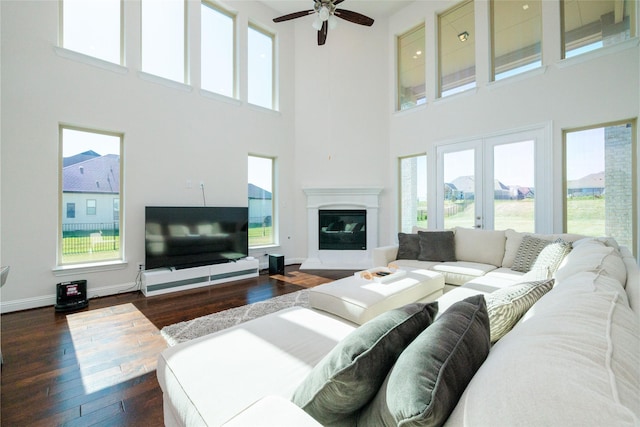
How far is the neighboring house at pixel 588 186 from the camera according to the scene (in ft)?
11.8

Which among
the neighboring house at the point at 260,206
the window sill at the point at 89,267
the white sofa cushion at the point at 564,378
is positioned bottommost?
the window sill at the point at 89,267

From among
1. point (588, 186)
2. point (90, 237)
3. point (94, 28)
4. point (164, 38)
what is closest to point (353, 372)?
point (90, 237)

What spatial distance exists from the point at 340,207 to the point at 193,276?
2.98m

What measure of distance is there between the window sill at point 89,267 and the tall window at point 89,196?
0.40ft

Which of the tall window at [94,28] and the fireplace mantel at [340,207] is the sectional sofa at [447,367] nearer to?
the fireplace mantel at [340,207]

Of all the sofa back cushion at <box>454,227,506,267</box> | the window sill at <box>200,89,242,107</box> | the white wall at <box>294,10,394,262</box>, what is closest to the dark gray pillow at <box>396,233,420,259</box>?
the sofa back cushion at <box>454,227,506,267</box>

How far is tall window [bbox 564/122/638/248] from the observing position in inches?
135

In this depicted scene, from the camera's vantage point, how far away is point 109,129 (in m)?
3.70

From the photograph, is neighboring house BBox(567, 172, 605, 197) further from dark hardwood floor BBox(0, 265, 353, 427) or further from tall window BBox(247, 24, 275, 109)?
tall window BBox(247, 24, 275, 109)

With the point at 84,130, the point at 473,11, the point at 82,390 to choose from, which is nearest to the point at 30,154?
the point at 84,130

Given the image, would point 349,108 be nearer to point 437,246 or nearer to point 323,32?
point 323,32

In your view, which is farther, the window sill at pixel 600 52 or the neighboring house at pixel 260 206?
the neighboring house at pixel 260 206

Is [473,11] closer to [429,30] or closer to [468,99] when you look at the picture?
[429,30]

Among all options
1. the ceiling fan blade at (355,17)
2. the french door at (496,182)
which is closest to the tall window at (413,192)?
the french door at (496,182)
